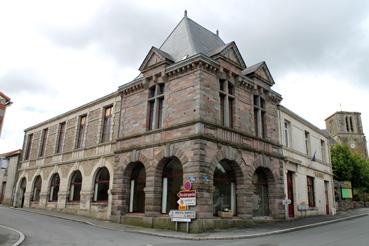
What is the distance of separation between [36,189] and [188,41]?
19170 millimetres

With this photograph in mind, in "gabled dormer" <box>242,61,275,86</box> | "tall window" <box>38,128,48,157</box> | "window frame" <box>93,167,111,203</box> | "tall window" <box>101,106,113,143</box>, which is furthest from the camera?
"tall window" <box>38,128,48,157</box>

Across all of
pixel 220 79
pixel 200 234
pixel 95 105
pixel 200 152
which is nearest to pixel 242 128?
pixel 220 79

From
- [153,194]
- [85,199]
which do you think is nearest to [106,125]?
[85,199]

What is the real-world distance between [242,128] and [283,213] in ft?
19.5

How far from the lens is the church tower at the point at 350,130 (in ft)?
224

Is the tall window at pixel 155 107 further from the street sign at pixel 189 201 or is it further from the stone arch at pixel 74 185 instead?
the stone arch at pixel 74 185

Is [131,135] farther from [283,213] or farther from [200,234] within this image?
[283,213]

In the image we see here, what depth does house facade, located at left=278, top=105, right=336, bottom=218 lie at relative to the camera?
2105 cm

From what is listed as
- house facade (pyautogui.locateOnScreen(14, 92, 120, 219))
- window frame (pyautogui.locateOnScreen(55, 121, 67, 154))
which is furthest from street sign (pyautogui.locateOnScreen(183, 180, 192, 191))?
window frame (pyautogui.locateOnScreen(55, 121, 67, 154))

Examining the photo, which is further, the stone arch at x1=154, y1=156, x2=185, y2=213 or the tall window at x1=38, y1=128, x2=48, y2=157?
the tall window at x1=38, y1=128, x2=48, y2=157

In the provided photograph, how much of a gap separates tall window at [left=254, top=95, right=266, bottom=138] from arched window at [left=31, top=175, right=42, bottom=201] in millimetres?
19378

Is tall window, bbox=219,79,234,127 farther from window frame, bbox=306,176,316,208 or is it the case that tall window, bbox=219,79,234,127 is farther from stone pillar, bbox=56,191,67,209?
stone pillar, bbox=56,191,67,209

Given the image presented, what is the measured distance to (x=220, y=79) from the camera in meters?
17.0

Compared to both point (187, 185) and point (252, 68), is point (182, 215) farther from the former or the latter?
point (252, 68)
